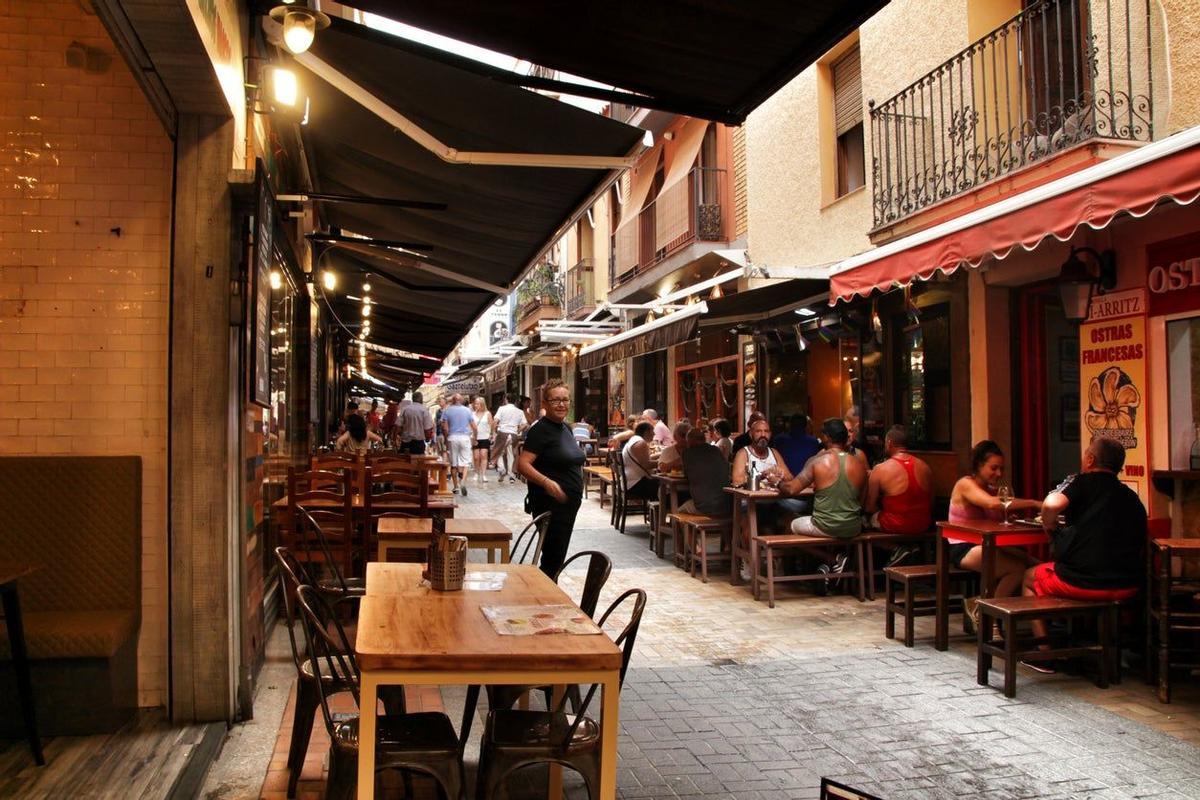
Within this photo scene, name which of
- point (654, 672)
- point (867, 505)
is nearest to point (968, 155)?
point (867, 505)

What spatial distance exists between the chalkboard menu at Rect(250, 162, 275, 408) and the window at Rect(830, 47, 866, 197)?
8.99 meters

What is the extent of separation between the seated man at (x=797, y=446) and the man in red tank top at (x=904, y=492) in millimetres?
1593

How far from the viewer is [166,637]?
4805 mm

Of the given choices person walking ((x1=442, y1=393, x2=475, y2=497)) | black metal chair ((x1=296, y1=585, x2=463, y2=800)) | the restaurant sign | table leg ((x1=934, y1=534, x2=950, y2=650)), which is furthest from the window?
black metal chair ((x1=296, y1=585, x2=463, y2=800))

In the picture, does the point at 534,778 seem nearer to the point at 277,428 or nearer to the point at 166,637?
the point at 166,637

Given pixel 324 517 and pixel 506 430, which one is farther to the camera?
pixel 506 430

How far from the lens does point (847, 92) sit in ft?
42.0

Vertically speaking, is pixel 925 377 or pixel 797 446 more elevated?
pixel 925 377

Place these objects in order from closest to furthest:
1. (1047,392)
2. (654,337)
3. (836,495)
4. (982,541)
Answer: (982,541), (836,495), (1047,392), (654,337)

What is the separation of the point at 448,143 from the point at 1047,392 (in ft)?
20.1

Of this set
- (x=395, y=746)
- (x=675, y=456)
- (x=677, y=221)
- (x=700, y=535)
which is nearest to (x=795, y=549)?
(x=700, y=535)

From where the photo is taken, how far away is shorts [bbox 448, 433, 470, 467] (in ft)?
57.5

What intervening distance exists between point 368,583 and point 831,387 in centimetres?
1126

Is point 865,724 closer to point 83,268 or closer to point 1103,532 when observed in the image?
point 1103,532
